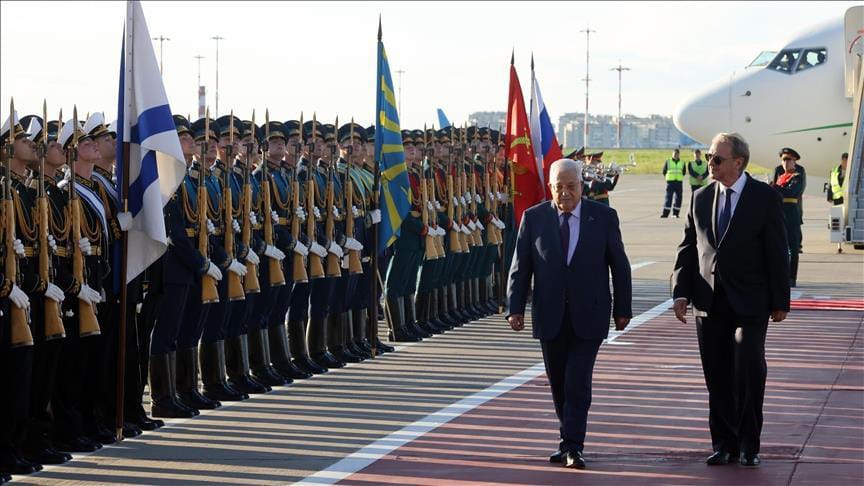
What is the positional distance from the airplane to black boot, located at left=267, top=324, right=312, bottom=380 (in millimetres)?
18430

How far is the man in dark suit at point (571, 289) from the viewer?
8359 mm

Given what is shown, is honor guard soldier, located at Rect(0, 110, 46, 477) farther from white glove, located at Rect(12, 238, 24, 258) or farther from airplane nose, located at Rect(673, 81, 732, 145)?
airplane nose, located at Rect(673, 81, 732, 145)

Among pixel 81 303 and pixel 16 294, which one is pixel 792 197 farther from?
pixel 16 294

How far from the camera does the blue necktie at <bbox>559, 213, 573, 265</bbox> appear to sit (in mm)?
8461

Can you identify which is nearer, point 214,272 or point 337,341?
point 214,272

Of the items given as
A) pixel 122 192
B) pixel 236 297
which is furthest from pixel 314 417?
pixel 122 192

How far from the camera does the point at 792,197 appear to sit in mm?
20000

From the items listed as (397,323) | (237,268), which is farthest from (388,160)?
(237,268)

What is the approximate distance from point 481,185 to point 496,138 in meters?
1.38

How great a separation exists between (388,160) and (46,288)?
533 cm

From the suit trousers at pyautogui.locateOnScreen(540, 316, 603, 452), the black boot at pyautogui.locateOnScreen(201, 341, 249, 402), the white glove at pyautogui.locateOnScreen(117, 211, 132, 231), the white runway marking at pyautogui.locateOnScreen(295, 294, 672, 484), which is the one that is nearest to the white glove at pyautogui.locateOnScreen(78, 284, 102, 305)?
the white glove at pyautogui.locateOnScreen(117, 211, 132, 231)

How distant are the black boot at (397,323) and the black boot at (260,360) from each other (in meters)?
2.86

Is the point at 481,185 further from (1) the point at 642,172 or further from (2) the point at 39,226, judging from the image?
(1) the point at 642,172

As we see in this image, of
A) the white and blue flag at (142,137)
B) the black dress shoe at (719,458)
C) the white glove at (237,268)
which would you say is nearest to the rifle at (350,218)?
the white glove at (237,268)
